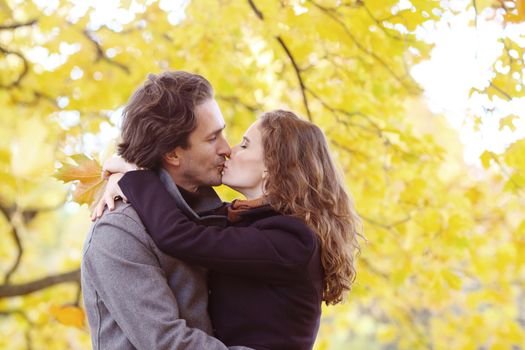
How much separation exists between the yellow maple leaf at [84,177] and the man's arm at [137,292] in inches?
19.8

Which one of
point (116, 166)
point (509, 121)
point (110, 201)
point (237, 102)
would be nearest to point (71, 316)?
point (237, 102)

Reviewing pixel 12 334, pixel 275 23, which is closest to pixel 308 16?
pixel 275 23

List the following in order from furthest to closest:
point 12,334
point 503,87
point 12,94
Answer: point 12,334 → point 12,94 → point 503,87

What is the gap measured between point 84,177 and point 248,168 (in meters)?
0.64

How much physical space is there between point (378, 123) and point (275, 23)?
3.60ft

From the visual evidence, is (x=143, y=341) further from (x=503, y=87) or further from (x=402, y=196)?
(x=402, y=196)

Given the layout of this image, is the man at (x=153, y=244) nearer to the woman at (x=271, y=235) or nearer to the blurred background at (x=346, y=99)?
the woman at (x=271, y=235)

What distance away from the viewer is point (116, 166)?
7.56ft

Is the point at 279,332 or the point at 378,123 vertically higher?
the point at 279,332

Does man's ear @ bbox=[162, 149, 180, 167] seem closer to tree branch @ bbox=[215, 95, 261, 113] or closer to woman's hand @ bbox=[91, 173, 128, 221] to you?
woman's hand @ bbox=[91, 173, 128, 221]

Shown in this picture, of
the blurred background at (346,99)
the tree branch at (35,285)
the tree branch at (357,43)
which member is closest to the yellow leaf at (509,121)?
the blurred background at (346,99)

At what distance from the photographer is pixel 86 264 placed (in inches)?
79.4

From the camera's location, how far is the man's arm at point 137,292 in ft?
6.22

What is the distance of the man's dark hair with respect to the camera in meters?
2.17
